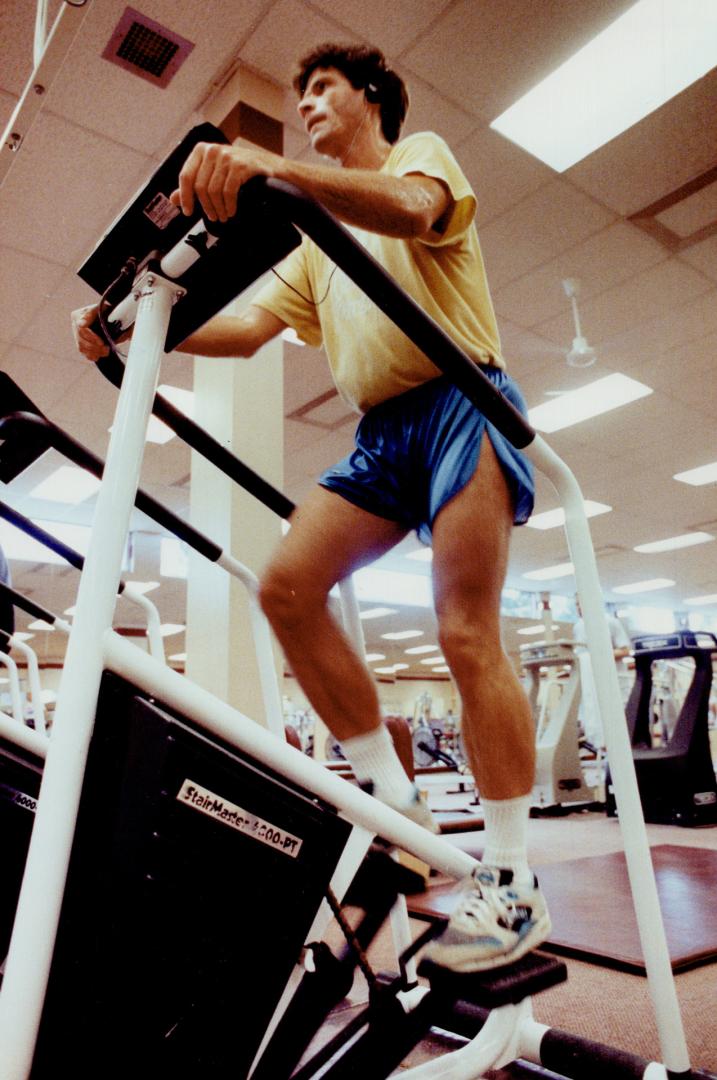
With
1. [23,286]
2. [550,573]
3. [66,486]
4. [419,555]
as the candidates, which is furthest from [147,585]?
[23,286]

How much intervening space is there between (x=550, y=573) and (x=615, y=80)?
8963 millimetres

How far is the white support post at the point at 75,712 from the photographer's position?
0.62 metres

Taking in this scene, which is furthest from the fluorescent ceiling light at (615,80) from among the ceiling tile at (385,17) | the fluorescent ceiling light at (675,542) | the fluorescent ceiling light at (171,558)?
the fluorescent ceiling light at (675,542)

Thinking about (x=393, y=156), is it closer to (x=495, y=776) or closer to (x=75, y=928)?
(x=495, y=776)

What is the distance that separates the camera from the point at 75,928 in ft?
2.36

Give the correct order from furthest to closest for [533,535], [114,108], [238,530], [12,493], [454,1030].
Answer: [533,535], [12,493], [114,108], [238,530], [454,1030]

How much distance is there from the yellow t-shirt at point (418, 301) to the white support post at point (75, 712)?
Answer: 492mm

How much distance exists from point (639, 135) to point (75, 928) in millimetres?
3816

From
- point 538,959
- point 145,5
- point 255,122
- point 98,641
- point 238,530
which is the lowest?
point 538,959

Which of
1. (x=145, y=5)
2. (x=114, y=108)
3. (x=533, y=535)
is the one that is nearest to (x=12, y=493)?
(x=114, y=108)

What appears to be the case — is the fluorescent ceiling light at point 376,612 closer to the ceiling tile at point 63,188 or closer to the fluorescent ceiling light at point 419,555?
the fluorescent ceiling light at point 419,555

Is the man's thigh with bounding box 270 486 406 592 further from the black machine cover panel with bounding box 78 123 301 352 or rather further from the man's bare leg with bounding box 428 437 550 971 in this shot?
the black machine cover panel with bounding box 78 123 301 352

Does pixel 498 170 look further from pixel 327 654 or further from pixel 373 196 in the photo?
pixel 327 654

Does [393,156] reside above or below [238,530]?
above
